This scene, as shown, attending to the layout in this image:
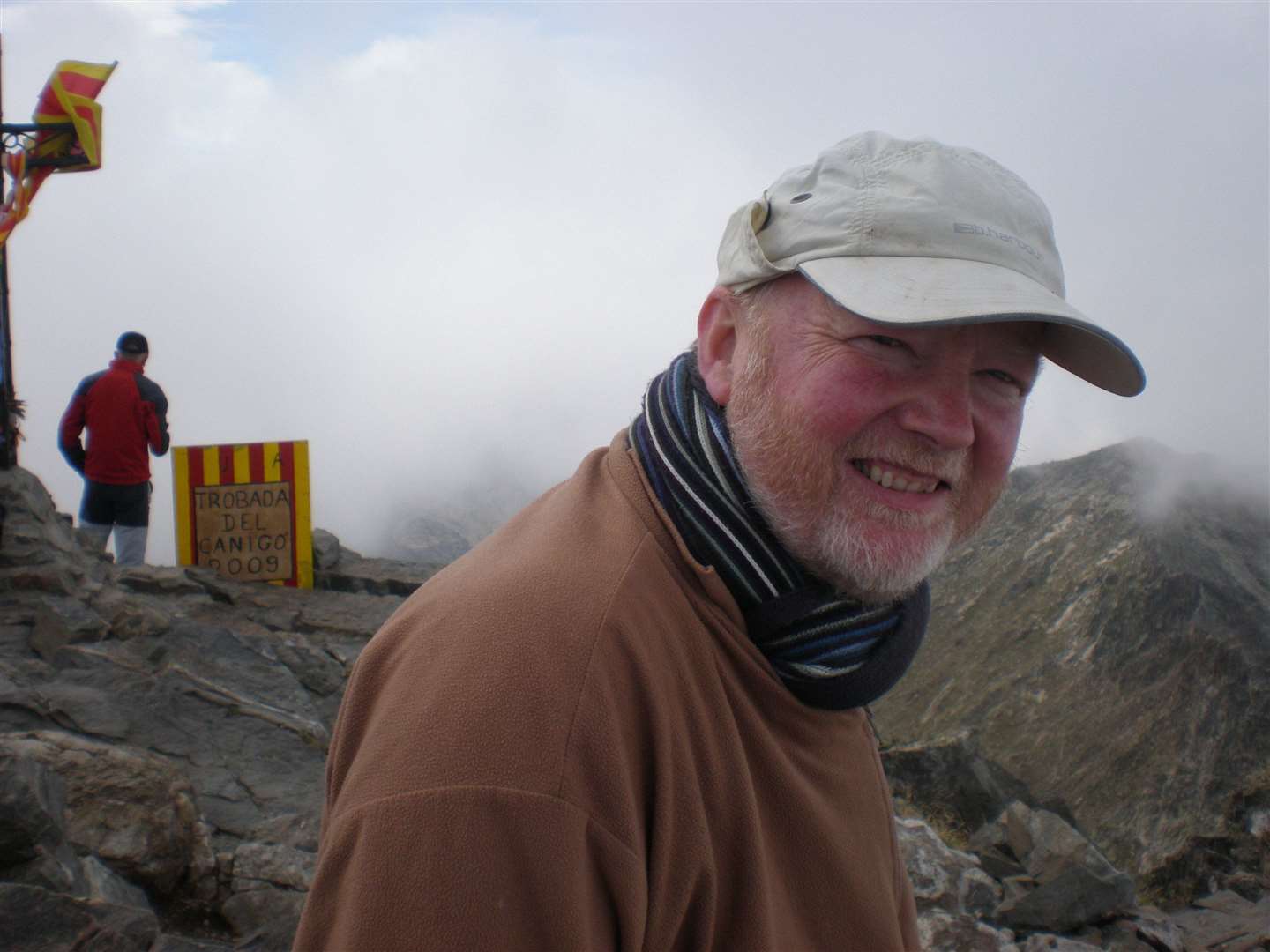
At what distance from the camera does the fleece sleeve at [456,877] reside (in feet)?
4.18

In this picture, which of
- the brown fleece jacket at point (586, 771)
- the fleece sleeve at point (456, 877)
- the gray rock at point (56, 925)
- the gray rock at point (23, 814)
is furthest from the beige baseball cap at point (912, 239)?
the gray rock at point (23, 814)

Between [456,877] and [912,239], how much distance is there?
1214 millimetres

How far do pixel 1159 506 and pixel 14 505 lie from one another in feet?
36.4

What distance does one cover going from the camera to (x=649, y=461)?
1.86 metres

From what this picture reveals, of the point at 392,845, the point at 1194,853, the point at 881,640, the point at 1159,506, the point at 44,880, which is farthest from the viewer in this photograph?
the point at 1159,506

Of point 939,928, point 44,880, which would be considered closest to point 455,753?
point 44,880

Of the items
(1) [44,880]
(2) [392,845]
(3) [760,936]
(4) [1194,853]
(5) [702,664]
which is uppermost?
(5) [702,664]

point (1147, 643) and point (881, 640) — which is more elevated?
point (881, 640)

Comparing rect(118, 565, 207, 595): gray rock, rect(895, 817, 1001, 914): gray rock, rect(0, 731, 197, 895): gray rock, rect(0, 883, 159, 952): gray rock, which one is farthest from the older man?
rect(118, 565, 207, 595): gray rock

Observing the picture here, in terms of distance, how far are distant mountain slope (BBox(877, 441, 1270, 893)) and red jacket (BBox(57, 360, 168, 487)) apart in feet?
23.9

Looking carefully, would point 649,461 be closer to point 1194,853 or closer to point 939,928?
point 939,928

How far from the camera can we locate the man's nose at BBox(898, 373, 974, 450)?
72.4 inches

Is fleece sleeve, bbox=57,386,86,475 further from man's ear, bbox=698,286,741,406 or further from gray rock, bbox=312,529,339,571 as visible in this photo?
man's ear, bbox=698,286,741,406

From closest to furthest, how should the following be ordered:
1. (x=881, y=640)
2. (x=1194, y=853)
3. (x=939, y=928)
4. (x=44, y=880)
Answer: (x=881, y=640) < (x=44, y=880) < (x=939, y=928) < (x=1194, y=853)
